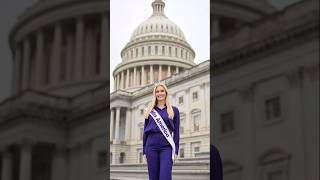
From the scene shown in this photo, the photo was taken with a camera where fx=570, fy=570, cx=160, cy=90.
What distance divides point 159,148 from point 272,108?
9.21 feet

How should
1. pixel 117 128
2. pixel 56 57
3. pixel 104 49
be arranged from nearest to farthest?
1. pixel 117 128
2. pixel 104 49
3. pixel 56 57

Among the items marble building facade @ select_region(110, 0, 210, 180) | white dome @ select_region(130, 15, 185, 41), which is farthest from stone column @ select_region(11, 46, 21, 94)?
white dome @ select_region(130, 15, 185, 41)

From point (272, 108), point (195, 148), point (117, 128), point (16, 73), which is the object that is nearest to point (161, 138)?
point (195, 148)

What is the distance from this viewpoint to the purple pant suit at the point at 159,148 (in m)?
5.43

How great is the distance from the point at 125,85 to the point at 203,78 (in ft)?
2.93

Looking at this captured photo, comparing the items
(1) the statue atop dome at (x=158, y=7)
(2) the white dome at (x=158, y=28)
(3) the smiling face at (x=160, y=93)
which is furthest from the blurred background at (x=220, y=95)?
(3) the smiling face at (x=160, y=93)

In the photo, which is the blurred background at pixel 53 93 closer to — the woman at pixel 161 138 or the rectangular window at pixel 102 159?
the rectangular window at pixel 102 159

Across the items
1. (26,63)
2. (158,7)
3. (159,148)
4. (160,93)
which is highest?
(158,7)

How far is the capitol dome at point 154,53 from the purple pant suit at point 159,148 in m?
0.78

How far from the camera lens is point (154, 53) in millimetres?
6406

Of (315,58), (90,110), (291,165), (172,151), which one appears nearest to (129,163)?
(172,151)

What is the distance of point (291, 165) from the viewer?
744 cm

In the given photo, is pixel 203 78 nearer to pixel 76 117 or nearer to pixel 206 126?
pixel 206 126

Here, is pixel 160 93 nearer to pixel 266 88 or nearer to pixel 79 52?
pixel 266 88
